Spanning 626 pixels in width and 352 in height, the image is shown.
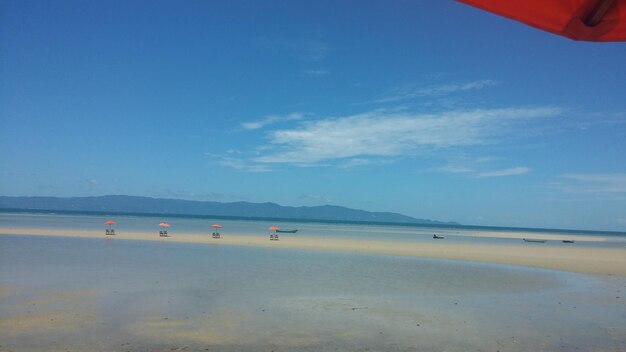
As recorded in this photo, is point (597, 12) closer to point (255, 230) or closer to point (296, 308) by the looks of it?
point (296, 308)

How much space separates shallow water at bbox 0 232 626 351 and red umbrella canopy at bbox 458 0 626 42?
9.05 m

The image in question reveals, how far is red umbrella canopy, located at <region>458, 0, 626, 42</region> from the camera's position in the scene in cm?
190

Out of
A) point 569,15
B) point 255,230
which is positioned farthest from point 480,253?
point 255,230

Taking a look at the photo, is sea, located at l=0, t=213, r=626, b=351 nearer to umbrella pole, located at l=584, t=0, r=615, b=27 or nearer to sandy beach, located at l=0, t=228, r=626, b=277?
sandy beach, located at l=0, t=228, r=626, b=277

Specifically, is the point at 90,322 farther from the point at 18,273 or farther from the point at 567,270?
the point at 567,270

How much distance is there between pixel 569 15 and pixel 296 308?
41.9 feet

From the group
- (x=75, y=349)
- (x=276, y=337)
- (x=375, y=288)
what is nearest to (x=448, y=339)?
(x=276, y=337)

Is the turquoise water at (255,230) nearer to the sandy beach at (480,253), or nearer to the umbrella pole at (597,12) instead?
the sandy beach at (480,253)

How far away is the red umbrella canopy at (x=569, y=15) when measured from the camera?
1.90 m

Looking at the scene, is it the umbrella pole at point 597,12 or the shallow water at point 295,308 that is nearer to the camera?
the umbrella pole at point 597,12

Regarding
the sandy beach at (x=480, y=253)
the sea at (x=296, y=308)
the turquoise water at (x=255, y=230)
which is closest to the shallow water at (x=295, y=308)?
the sea at (x=296, y=308)

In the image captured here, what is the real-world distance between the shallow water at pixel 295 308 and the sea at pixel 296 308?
0.04 m

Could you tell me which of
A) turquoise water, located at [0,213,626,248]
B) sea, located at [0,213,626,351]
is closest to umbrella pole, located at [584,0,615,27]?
sea, located at [0,213,626,351]

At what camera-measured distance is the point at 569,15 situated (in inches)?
77.1
